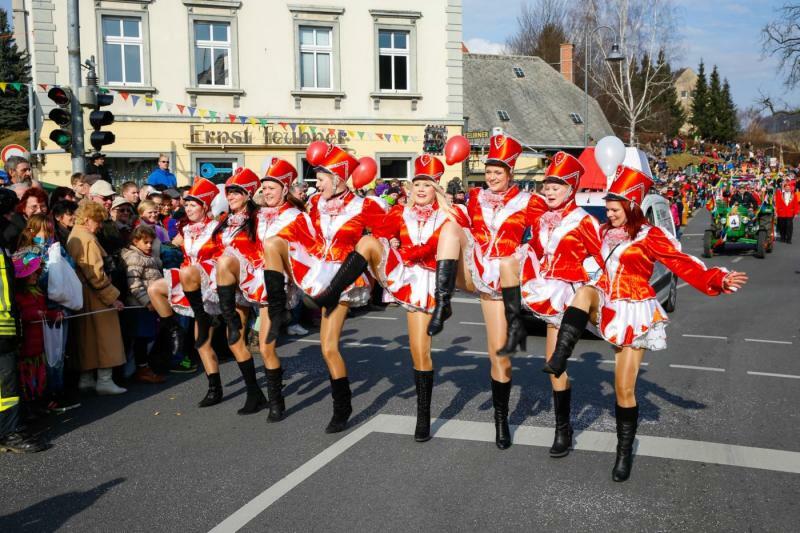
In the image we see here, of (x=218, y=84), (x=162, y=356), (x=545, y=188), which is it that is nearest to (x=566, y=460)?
(x=545, y=188)

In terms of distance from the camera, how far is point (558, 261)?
17.9 feet

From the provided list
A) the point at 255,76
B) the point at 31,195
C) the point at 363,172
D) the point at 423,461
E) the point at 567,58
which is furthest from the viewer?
the point at 567,58

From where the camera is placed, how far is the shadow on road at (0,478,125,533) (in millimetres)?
4465

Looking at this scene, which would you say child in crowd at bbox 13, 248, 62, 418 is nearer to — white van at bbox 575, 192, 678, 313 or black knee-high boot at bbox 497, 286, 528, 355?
black knee-high boot at bbox 497, 286, 528, 355

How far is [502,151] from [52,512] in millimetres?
3911

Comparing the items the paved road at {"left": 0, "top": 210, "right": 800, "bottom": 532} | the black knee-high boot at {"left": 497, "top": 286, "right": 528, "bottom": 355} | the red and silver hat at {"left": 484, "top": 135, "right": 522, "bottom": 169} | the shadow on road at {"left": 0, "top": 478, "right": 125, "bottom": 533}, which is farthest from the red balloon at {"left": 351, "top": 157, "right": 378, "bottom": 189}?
the shadow on road at {"left": 0, "top": 478, "right": 125, "bottom": 533}

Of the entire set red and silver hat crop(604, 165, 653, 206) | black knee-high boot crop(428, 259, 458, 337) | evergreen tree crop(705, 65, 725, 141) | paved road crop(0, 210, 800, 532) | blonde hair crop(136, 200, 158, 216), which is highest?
evergreen tree crop(705, 65, 725, 141)

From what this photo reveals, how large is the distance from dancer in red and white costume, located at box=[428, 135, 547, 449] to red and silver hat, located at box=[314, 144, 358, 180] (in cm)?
112

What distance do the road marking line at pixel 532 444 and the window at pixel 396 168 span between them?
1895 centimetres

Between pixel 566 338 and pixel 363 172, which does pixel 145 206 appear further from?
pixel 566 338

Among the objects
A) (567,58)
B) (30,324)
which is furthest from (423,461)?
(567,58)

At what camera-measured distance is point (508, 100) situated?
4162 cm

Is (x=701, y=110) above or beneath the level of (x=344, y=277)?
above

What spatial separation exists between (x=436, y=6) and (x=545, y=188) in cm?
2020
